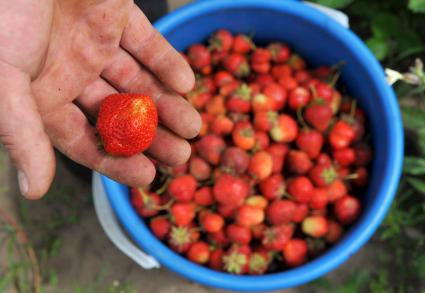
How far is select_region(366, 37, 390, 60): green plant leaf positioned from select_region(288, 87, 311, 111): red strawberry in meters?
0.32

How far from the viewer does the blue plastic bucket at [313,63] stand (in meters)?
1.18

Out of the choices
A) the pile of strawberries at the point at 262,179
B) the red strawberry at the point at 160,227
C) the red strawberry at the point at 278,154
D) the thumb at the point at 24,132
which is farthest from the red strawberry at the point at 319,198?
the thumb at the point at 24,132

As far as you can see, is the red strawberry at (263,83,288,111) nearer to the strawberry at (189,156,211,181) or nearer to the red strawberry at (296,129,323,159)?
the red strawberry at (296,129,323,159)

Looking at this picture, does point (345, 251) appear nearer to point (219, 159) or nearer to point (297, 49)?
point (219, 159)

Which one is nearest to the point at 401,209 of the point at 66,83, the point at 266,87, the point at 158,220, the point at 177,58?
the point at 266,87

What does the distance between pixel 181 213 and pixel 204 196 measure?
0.07m

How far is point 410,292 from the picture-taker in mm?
1460

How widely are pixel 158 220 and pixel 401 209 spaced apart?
29.4 inches

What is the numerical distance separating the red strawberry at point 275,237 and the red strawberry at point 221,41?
20.9 inches

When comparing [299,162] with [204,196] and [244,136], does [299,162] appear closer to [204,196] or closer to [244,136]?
[244,136]

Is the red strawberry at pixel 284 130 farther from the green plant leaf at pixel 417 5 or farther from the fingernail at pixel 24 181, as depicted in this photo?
the fingernail at pixel 24 181

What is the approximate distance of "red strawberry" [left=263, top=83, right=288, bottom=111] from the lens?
1.37 meters

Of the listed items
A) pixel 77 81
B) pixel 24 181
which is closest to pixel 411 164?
pixel 77 81

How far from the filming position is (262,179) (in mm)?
1306
